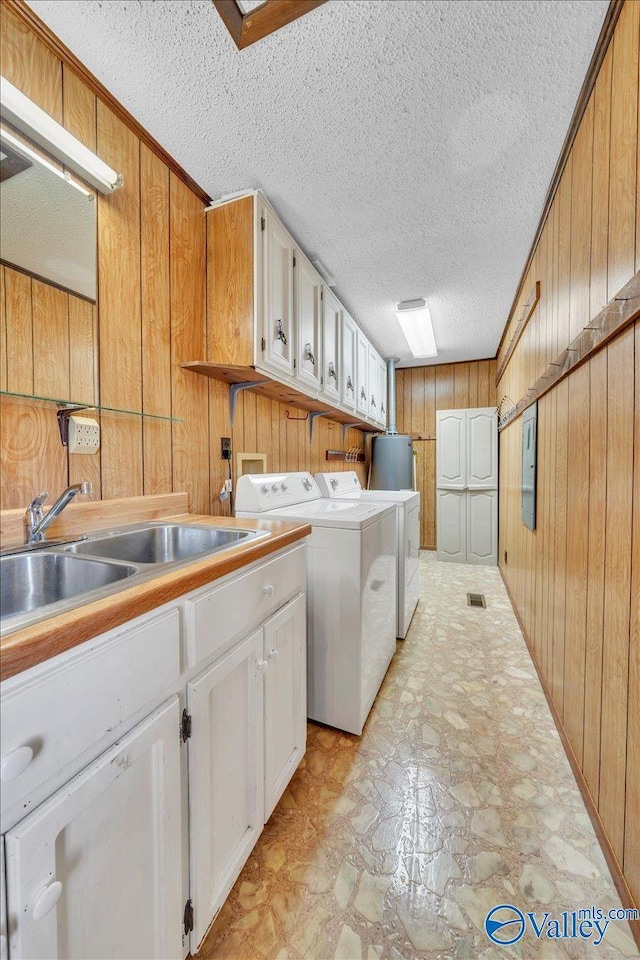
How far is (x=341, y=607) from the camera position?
1.59 meters

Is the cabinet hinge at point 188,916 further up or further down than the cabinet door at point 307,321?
further down

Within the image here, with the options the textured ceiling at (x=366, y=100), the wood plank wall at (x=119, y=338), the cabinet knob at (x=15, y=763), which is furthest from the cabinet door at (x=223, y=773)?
the textured ceiling at (x=366, y=100)

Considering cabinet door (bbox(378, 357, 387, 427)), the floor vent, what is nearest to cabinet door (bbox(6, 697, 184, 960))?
the floor vent

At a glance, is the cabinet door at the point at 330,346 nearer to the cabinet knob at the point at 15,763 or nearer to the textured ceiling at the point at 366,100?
the textured ceiling at the point at 366,100

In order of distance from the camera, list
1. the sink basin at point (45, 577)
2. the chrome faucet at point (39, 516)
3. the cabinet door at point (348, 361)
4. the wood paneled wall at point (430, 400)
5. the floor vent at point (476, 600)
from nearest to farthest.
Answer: the sink basin at point (45, 577) → the chrome faucet at point (39, 516) → the cabinet door at point (348, 361) → the floor vent at point (476, 600) → the wood paneled wall at point (430, 400)

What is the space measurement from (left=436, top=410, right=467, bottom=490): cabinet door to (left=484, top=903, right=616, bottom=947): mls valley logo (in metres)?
3.76

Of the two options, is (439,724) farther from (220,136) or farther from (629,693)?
(220,136)

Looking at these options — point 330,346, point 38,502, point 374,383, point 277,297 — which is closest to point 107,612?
point 38,502

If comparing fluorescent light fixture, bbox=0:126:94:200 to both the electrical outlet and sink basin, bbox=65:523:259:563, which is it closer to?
the electrical outlet

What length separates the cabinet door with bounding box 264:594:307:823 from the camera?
1.14 metres

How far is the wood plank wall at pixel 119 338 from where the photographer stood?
1069 mm

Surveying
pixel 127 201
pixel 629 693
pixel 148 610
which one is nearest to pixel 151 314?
pixel 127 201

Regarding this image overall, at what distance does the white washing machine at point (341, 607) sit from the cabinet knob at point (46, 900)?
1.15 meters

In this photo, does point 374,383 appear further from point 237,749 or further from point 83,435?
point 237,749
